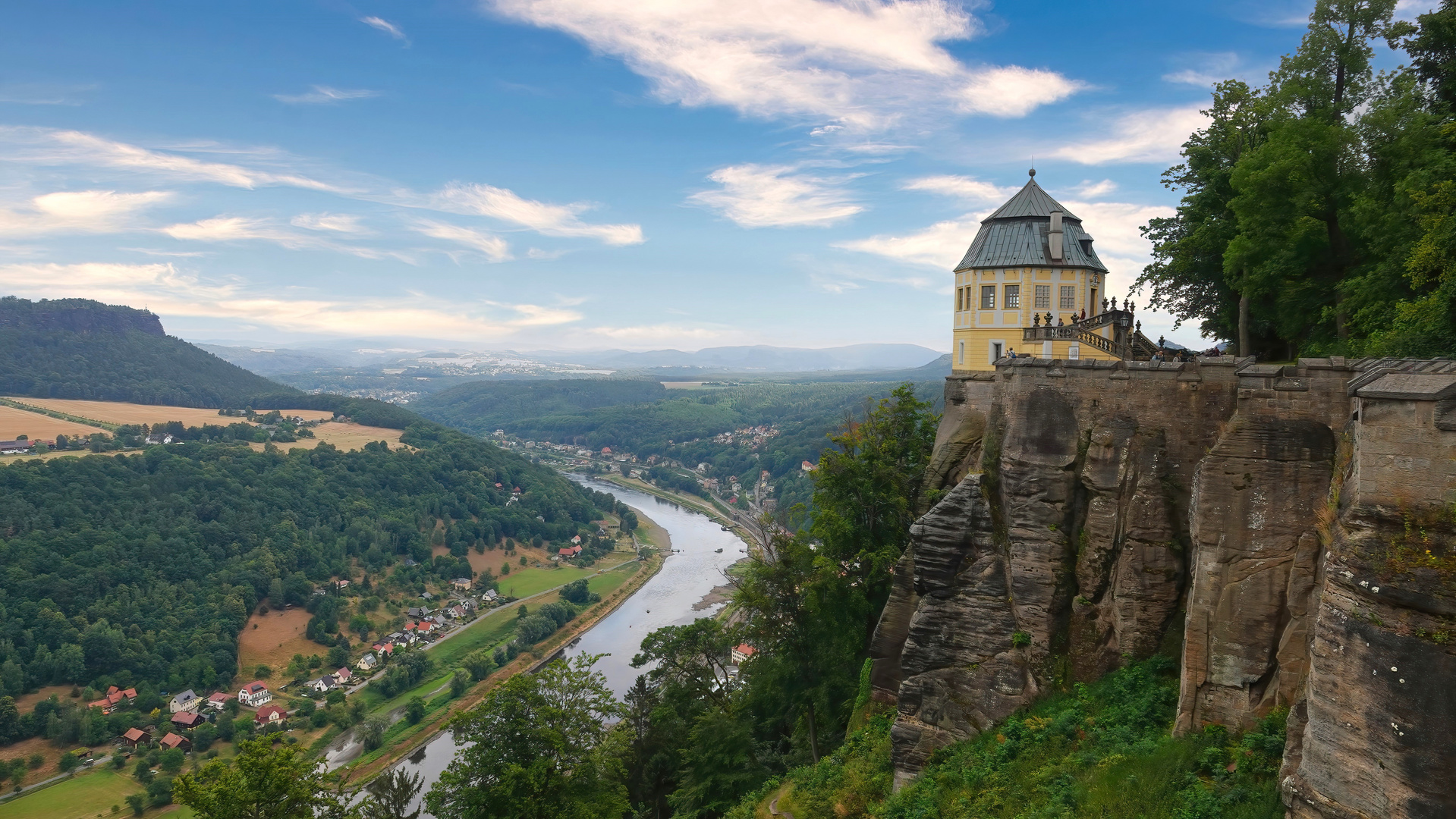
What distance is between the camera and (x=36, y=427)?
111 metres

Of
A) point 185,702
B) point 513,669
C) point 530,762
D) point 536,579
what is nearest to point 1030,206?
point 530,762

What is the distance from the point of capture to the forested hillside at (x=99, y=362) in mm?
161125

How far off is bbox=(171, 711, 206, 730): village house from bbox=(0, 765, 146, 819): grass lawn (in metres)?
5.55

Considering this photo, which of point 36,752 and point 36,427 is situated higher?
point 36,427

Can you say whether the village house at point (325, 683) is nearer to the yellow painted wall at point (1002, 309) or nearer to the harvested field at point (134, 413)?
the yellow painted wall at point (1002, 309)

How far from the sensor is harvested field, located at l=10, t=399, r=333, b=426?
13062 cm

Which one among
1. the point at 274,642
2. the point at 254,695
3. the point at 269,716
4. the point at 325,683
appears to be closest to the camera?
the point at 269,716

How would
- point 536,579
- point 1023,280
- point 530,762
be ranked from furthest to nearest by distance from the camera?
point 536,579 → point 1023,280 → point 530,762

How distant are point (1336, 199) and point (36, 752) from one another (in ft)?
259

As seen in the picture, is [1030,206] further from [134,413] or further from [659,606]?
[134,413]

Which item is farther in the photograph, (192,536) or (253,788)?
(192,536)

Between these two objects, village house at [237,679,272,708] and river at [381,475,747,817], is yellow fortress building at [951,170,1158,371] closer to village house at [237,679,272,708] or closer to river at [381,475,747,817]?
river at [381,475,747,817]

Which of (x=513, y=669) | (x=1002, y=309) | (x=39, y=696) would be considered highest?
(x=1002, y=309)

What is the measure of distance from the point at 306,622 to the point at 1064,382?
82.0m
